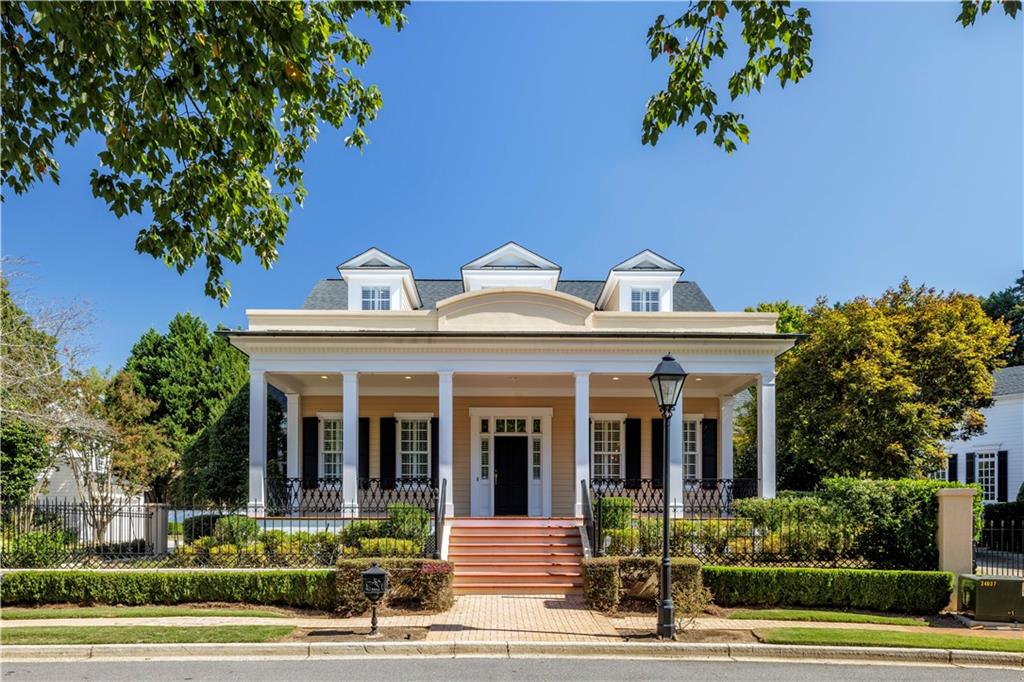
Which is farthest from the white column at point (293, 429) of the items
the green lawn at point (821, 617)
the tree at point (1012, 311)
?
the tree at point (1012, 311)

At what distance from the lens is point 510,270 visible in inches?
864

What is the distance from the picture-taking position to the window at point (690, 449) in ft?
68.4

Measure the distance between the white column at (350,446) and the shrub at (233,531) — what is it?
2467 mm

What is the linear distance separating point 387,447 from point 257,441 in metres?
4.53

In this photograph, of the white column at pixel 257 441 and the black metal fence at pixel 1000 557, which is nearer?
the black metal fence at pixel 1000 557

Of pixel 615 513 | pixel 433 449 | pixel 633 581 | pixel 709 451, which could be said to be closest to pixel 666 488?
pixel 633 581

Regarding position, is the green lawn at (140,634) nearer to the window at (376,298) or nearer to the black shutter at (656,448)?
the window at (376,298)

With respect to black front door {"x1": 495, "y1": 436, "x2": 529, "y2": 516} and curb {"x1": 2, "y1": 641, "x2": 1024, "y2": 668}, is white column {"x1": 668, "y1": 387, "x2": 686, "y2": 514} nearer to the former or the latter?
black front door {"x1": 495, "y1": 436, "x2": 529, "y2": 516}

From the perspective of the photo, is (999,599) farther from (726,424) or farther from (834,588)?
(726,424)

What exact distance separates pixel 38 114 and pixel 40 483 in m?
20.9

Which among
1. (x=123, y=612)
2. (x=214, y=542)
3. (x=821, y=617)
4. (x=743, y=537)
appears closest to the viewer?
(x=821, y=617)

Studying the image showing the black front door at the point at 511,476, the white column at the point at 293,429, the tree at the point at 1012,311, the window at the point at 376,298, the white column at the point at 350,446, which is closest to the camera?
the white column at the point at 350,446

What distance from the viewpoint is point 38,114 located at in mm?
6359

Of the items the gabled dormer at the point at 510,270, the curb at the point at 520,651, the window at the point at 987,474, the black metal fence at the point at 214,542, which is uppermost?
the gabled dormer at the point at 510,270
